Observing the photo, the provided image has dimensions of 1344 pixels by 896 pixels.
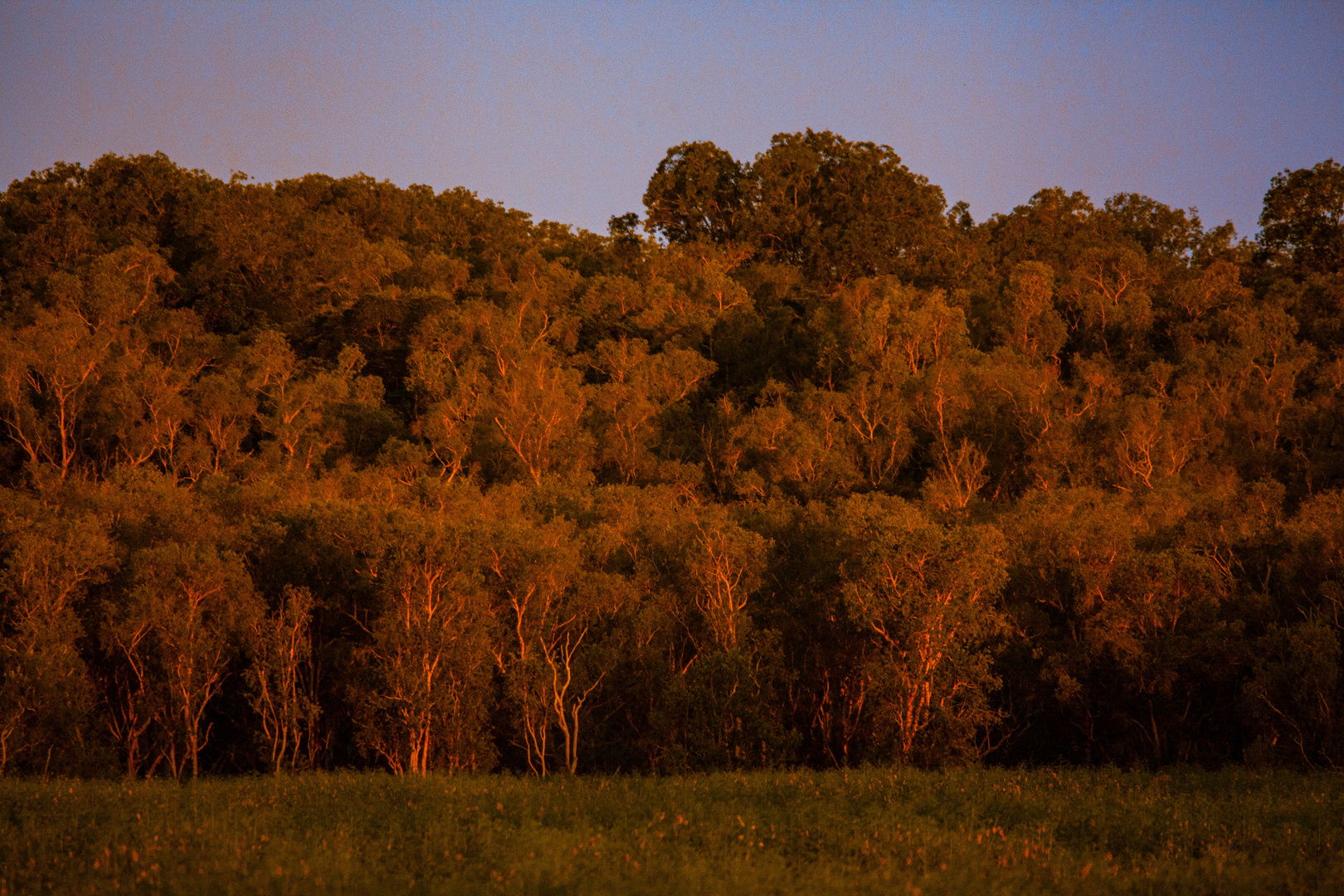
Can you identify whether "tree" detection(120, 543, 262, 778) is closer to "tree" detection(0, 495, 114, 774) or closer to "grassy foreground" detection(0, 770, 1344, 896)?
"tree" detection(0, 495, 114, 774)

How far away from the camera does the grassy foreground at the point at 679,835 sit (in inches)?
537

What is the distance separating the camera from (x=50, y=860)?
46.5 feet

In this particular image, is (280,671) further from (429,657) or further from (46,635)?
(46,635)

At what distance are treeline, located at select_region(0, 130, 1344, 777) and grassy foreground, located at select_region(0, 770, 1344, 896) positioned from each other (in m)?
9.63

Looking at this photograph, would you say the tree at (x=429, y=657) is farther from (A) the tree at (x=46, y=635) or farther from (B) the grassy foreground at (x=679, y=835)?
(B) the grassy foreground at (x=679, y=835)

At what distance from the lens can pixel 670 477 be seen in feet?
176

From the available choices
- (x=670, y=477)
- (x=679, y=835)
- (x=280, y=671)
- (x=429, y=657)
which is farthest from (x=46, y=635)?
(x=670, y=477)

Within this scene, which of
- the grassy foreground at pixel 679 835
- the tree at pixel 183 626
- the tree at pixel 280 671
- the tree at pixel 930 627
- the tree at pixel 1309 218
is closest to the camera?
the grassy foreground at pixel 679 835

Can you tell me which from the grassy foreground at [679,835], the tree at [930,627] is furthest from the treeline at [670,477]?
the grassy foreground at [679,835]

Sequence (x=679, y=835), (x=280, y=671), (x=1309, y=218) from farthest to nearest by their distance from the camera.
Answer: (x=1309, y=218)
(x=280, y=671)
(x=679, y=835)

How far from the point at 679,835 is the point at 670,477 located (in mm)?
37544

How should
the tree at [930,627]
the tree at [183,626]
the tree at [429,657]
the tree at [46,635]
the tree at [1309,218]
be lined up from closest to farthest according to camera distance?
the tree at [930,627] → the tree at [46,635] → the tree at [429,657] → the tree at [183,626] → the tree at [1309,218]

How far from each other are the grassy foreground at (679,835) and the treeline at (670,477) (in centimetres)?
963

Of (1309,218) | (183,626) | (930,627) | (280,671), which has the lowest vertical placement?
(280,671)
